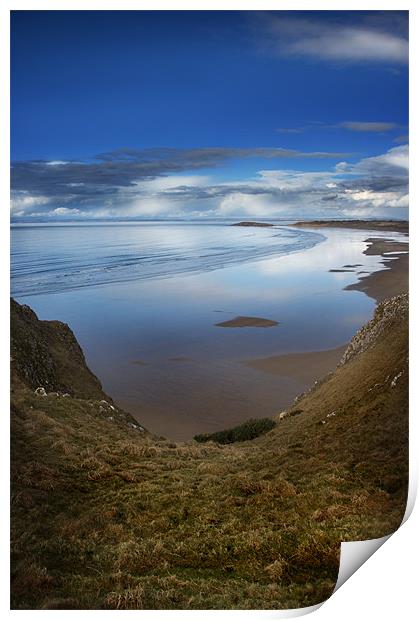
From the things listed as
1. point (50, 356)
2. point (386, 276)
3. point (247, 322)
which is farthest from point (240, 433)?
point (50, 356)

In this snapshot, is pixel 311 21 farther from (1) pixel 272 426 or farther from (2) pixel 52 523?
(2) pixel 52 523

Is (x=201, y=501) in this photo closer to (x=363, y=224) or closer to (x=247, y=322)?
(x=247, y=322)

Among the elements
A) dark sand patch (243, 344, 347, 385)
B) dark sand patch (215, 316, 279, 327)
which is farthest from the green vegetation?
dark sand patch (215, 316, 279, 327)

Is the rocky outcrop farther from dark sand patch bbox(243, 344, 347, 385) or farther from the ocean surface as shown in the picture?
the ocean surface

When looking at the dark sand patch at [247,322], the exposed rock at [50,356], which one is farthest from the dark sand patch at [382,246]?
the exposed rock at [50,356]

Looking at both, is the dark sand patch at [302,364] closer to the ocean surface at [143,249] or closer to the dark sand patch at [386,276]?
the dark sand patch at [386,276]
